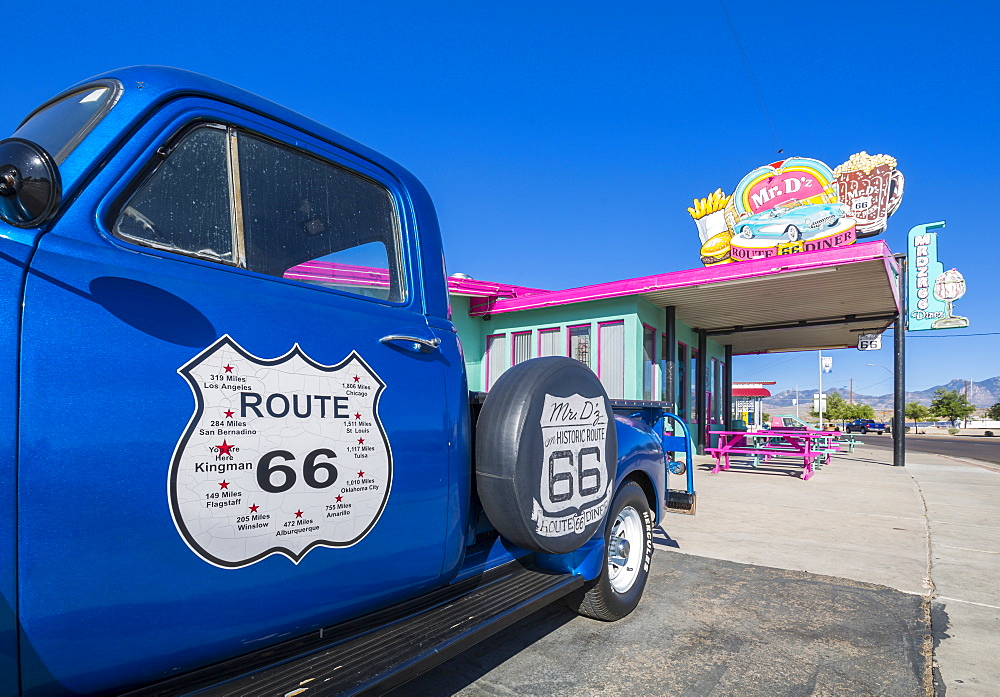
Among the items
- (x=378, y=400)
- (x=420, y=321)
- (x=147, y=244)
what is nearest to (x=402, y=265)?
(x=420, y=321)

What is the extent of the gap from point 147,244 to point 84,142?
12.0 inches

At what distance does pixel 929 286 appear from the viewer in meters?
17.5

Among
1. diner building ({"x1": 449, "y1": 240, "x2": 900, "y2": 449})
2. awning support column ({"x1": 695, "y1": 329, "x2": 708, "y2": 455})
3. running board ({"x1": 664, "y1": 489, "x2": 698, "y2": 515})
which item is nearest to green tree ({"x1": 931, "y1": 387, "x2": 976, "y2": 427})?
diner building ({"x1": 449, "y1": 240, "x2": 900, "y2": 449})

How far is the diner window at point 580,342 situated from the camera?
1412 centimetres

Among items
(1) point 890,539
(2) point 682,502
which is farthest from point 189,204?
(1) point 890,539

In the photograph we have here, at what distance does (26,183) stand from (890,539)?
7.56 metres

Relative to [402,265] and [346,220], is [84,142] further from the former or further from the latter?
[402,265]

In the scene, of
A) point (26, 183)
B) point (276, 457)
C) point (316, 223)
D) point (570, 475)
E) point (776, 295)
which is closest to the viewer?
point (26, 183)

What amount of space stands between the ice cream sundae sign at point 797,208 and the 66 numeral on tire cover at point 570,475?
13564mm

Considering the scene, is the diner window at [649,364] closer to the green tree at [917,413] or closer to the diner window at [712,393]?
the diner window at [712,393]

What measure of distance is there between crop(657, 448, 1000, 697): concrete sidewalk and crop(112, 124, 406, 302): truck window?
3.44 m

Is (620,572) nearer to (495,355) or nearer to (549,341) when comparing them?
(549,341)

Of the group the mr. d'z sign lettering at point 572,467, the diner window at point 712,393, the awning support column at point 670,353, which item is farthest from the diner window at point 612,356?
the mr. d'z sign lettering at point 572,467

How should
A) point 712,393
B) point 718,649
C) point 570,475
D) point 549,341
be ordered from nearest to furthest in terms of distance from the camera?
point 570,475 → point 718,649 → point 549,341 → point 712,393
